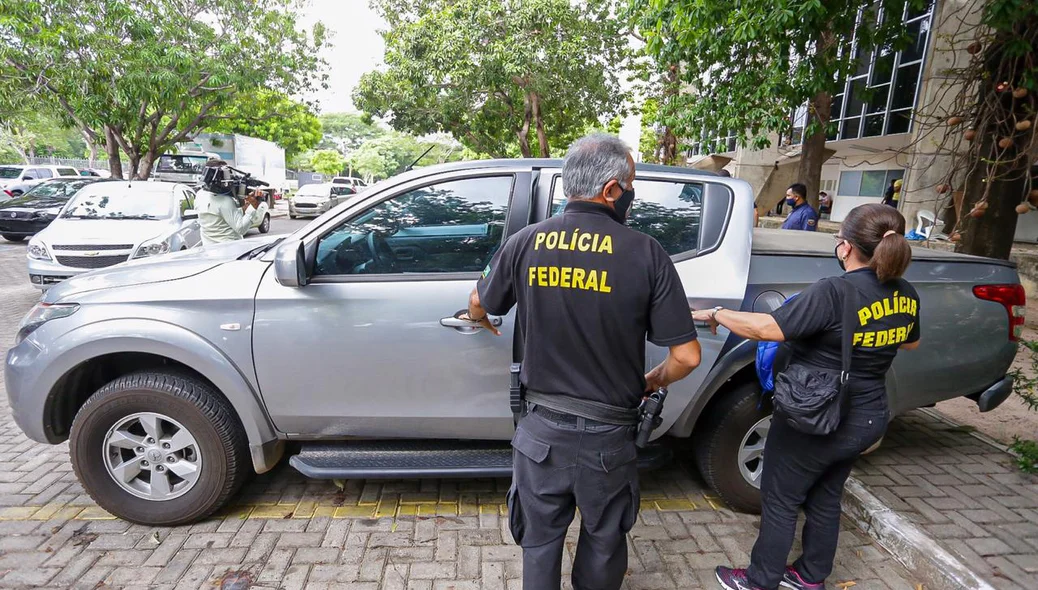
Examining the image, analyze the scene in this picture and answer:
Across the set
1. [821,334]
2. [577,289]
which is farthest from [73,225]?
[821,334]

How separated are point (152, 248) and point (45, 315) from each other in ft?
16.0

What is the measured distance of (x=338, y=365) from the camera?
9.21 feet

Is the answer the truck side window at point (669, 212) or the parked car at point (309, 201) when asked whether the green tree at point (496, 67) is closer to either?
the parked car at point (309, 201)

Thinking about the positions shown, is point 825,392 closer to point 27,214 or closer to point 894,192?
Result: point 894,192

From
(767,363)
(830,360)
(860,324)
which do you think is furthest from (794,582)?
(860,324)

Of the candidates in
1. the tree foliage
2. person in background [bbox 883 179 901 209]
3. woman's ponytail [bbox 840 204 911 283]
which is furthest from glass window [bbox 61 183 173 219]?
the tree foliage

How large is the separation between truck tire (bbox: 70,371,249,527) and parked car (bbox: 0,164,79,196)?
72.4 feet

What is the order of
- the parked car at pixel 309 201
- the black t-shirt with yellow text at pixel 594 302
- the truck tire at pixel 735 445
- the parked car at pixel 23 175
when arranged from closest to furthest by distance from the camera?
the black t-shirt with yellow text at pixel 594 302 → the truck tire at pixel 735 445 → the parked car at pixel 23 175 → the parked car at pixel 309 201

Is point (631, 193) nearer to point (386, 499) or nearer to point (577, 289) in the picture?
point (577, 289)

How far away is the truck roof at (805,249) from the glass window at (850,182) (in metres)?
16.4

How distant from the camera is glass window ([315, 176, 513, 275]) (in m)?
2.89

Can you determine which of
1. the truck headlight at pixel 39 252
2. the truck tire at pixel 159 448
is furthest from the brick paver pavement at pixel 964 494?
the truck headlight at pixel 39 252

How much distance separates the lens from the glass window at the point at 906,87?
44.3ft

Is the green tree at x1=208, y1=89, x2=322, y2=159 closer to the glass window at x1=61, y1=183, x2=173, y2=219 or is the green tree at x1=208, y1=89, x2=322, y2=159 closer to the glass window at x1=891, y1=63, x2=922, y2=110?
the glass window at x1=61, y1=183, x2=173, y2=219
